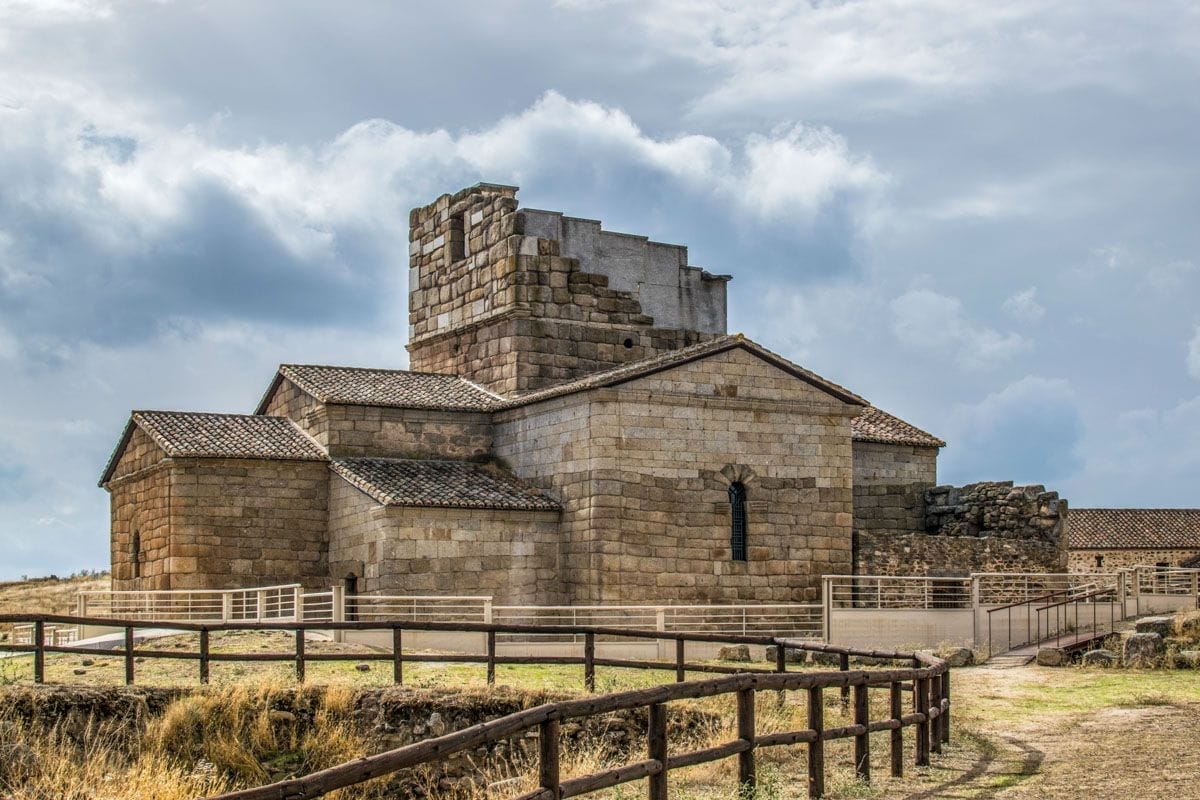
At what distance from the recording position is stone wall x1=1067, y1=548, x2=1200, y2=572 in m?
60.3

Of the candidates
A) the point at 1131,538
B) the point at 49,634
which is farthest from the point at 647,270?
the point at 1131,538

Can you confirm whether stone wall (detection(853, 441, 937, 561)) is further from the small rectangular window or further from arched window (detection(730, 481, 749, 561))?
the small rectangular window

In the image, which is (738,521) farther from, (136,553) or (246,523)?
(136,553)

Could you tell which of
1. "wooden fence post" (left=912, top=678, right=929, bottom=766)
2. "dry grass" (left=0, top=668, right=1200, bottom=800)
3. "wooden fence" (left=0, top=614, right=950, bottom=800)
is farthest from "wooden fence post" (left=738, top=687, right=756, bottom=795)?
"wooden fence post" (left=912, top=678, right=929, bottom=766)

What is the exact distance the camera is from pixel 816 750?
13305 millimetres

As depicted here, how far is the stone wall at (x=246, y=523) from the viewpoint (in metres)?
30.9

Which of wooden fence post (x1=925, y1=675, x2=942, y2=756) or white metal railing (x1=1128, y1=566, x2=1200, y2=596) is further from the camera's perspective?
white metal railing (x1=1128, y1=566, x2=1200, y2=596)

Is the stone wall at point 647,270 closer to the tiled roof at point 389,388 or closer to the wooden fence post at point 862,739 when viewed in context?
the tiled roof at point 389,388

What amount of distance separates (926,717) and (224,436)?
66.9 ft

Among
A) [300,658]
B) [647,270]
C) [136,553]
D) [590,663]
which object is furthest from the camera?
[647,270]

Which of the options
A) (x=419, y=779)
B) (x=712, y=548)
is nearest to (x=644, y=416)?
(x=712, y=548)

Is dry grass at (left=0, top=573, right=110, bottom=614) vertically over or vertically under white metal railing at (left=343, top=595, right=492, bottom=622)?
under

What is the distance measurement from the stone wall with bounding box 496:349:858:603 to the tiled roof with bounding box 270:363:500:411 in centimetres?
224

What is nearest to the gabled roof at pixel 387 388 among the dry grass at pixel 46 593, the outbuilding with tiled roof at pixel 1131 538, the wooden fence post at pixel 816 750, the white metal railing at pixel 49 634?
the white metal railing at pixel 49 634
